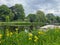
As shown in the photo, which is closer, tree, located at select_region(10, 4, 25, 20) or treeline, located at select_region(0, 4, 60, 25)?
treeline, located at select_region(0, 4, 60, 25)

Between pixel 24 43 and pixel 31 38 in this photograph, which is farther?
pixel 31 38

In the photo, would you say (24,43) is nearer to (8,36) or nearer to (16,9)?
(8,36)

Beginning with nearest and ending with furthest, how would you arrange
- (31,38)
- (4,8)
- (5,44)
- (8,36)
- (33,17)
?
1. (5,44)
2. (8,36)
3. (31,38)
4. (33,17)
5. (4,8)

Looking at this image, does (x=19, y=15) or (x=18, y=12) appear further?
(x=18, y=12)

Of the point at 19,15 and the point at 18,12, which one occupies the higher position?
the point at 18,12

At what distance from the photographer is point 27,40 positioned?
489 centimetres

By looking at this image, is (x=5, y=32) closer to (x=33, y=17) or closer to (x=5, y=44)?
(x=5, y=44)

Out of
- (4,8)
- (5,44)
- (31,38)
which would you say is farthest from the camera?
(4,8)

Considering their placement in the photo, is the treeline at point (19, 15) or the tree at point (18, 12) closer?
the treeline at point (19, 15)

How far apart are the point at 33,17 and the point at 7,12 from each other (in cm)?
923

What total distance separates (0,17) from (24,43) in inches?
2239

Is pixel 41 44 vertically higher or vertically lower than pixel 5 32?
lower

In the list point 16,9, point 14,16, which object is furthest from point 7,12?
point 16,9

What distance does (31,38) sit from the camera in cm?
497
